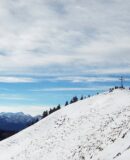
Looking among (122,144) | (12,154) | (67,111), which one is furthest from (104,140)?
(67,111)

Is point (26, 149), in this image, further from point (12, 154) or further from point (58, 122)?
point (58, 122)

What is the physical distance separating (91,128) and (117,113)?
18.3 ft

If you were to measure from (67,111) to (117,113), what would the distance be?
1895cm

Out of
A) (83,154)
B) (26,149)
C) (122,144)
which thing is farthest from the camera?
(26,149)

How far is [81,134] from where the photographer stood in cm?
6231

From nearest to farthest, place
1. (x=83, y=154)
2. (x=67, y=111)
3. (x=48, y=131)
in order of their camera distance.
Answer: (x=83, y=154), (x=48, y=131), (x=67, y=111)

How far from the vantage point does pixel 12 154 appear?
6800 cm

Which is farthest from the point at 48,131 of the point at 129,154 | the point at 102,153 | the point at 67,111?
the point at 129,154

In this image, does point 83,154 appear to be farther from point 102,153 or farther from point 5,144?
point 5,144

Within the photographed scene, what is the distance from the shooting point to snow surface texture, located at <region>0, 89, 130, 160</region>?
52.4 m

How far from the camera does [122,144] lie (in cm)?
4656

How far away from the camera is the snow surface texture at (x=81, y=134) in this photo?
5238cm

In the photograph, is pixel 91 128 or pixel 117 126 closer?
pixel 117 126

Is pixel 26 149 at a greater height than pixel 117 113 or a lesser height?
lesser
